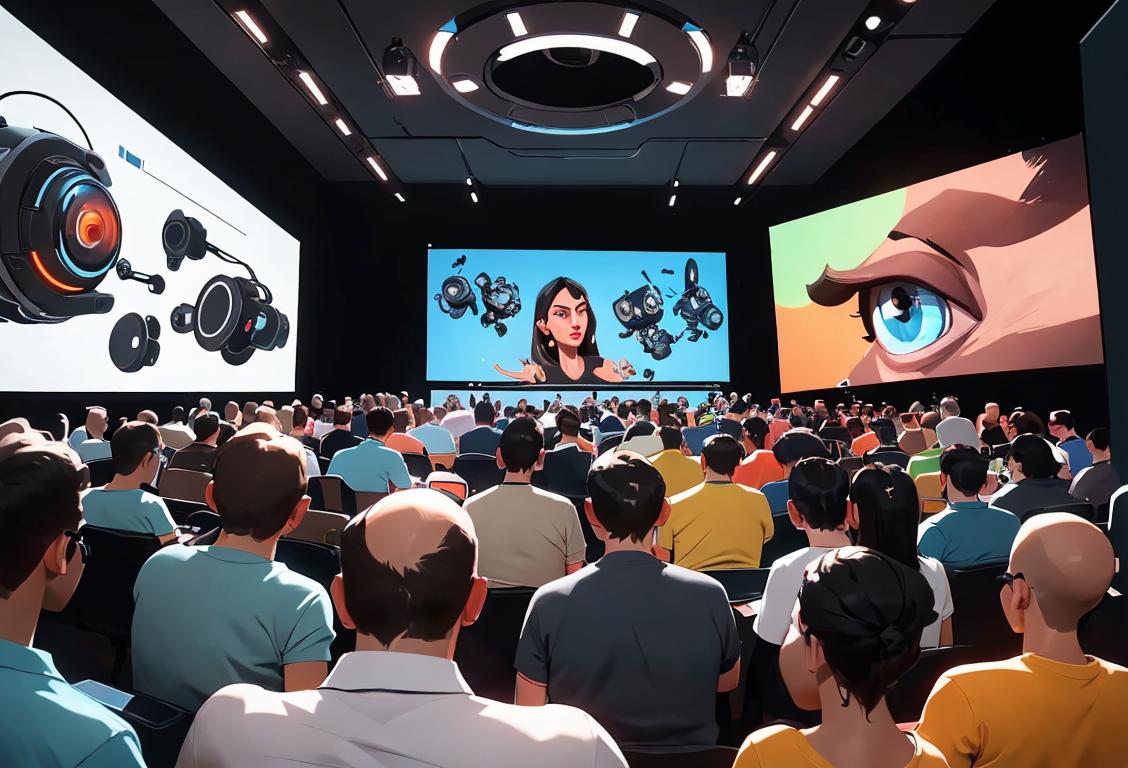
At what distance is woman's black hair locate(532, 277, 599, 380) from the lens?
15.2 metres

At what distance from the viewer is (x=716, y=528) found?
125 inches

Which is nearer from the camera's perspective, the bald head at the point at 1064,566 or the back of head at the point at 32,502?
the back of head at the point at 32,502

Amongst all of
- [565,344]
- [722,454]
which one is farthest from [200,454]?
[565,344]

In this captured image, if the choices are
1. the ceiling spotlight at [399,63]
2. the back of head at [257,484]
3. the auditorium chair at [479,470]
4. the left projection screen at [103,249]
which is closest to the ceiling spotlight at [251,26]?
the ceiling spotlight at [399,63]

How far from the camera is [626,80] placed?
34.5 ft

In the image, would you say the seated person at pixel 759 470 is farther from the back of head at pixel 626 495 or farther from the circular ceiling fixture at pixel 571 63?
the circular ceiling fixture at pixel 571 63

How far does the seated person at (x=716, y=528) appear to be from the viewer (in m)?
3.18

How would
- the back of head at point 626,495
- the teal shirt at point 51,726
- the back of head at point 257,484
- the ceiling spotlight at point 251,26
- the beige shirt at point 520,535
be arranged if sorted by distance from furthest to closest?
the ceiling spotlight at point 251,26 → the beige shirt at point 520,535 → the back of head at point 626,495 → the back of head at point 257,484 → the teal shirt at point 51,726

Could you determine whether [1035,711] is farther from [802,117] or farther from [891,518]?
[802,117]

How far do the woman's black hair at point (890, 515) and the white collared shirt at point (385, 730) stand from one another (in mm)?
1606

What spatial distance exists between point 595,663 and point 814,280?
11.9m

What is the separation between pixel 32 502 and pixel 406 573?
765 mm

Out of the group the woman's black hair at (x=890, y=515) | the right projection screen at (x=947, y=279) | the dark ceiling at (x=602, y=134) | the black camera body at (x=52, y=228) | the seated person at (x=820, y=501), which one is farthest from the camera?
the dark ceiling at (x=602, y=134)

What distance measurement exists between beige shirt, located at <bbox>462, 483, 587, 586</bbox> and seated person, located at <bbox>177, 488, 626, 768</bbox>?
6.24 ft
